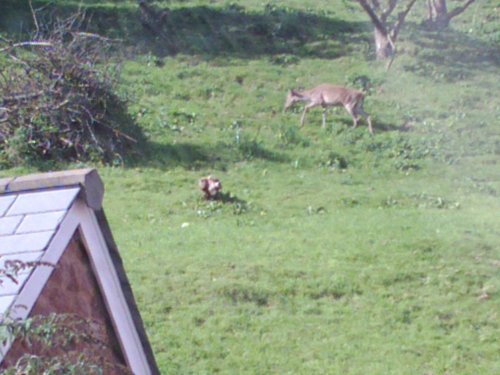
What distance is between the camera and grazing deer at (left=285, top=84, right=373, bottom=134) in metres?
20.5

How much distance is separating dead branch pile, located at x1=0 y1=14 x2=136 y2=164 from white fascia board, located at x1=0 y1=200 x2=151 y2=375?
1044 centimetres

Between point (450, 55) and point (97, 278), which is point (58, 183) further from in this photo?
point (450, 55)

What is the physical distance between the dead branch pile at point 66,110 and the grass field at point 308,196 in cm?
49

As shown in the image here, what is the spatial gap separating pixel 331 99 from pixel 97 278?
15585 millimetres

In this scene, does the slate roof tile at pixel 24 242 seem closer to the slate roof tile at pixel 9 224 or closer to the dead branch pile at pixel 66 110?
the slate roof tile at pixel 9 224

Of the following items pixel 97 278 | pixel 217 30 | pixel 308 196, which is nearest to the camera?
pixel 97 278

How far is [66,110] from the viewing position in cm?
1666

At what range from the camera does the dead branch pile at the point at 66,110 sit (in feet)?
53.8

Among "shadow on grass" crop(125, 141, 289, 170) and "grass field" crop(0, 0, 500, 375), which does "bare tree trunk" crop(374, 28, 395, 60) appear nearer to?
"grass field" crop(0, 0, 500, 375)

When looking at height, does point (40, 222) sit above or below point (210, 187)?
below

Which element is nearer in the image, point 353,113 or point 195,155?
point 195,155

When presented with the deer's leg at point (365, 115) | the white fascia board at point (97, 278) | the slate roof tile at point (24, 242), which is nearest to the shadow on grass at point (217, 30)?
the deer's leg at point (365, 115)

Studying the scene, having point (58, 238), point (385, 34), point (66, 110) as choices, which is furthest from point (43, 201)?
point (385, 34)

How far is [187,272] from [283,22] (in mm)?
13934
